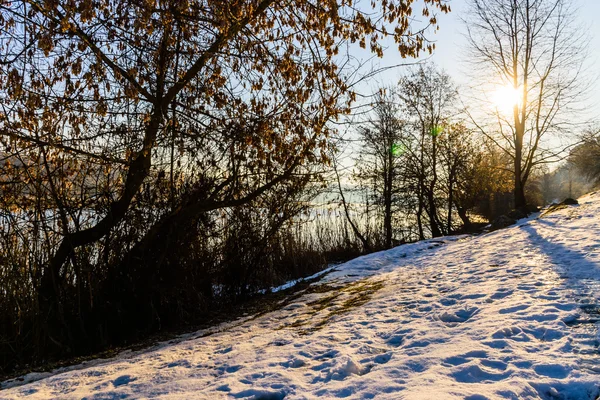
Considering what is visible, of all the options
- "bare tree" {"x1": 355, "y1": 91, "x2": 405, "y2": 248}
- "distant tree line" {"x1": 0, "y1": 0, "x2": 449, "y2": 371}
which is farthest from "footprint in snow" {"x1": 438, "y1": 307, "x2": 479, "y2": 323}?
"bare tree" {"x1": 355, "y1": 91, "x2": 405, "y2": 248}

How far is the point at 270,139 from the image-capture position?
5895 mm

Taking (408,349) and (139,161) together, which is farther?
(139,161)

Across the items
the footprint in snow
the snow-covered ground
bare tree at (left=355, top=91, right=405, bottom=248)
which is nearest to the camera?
the snow-covered ground

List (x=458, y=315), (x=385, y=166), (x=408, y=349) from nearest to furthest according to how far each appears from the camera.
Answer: (x=408, y=349) < (x=458, y=315) < (x=385, y=166)

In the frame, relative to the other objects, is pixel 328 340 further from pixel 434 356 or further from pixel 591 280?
pixel 591 280

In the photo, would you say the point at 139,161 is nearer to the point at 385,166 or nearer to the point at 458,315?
the point at 458,315

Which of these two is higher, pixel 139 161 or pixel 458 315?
pixel 139 161

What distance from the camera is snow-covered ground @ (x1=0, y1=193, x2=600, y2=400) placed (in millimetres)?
2576

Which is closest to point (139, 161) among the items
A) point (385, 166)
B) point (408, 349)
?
point (408, 349)

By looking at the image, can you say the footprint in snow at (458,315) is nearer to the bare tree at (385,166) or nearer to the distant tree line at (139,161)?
the distant tree line at (139,161)

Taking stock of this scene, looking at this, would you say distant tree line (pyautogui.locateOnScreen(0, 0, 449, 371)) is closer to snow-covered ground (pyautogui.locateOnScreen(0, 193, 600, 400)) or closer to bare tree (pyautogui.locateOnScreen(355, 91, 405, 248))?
snow-covered ground (pyautogui.locateOnScreen(0, 193, 600, 400))

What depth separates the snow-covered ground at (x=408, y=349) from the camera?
258 centimetres

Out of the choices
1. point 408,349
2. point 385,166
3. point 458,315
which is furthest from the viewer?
point 385,166

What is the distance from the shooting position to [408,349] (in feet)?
10.7
